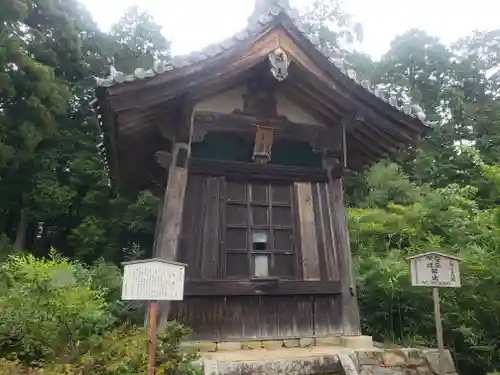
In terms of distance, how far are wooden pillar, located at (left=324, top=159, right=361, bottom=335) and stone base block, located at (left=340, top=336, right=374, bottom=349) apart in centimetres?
17

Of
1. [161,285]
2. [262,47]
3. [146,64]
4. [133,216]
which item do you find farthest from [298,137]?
[146,64]

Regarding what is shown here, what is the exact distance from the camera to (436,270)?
6188 millimetres

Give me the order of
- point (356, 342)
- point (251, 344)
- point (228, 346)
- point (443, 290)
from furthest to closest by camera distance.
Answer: point (443, 290), point (356, 342), point (251, 344), point (228, 346)

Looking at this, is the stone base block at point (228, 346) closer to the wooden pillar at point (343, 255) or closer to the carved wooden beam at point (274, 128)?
the wooden pillar at point (343, 255)

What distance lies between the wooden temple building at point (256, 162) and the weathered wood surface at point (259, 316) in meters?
0.01

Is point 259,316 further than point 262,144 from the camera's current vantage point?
No

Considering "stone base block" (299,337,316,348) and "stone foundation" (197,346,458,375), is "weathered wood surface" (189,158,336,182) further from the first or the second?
"stone foundation" (197,346,458,375)

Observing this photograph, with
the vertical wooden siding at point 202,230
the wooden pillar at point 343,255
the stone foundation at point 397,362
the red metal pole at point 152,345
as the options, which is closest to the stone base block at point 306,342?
the wooden pillar at point 343,255

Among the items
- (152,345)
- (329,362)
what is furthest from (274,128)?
(152,345)

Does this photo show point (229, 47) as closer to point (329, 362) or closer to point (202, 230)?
point (202, 230)

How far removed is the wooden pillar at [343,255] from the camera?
21.8ft

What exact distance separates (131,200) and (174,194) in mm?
14506

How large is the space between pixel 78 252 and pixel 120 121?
13.9m

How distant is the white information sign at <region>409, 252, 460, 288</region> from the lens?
612 cm
